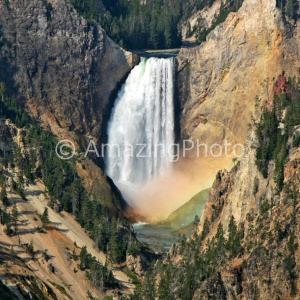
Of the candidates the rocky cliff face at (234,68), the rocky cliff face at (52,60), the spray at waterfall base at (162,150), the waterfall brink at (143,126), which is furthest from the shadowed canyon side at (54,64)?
the rocky cliff face at (234,68)

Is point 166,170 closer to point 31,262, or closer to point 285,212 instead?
point 31,262

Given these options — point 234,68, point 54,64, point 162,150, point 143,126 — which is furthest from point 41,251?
point 234,68

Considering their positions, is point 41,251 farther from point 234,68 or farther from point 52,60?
point 234,68

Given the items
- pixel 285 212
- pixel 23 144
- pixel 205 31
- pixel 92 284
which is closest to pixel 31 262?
pixel 92 284

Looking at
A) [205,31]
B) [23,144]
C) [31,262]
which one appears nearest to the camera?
[31,262]

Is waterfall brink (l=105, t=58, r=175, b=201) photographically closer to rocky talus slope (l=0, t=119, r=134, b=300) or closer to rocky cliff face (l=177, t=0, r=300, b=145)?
rocky cliff face (l=177, t=0, r=300, b=145)

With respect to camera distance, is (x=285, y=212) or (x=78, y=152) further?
(x=78, y=152)

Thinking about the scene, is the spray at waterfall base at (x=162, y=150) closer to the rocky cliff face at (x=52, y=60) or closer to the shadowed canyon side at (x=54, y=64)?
the shadowed canyon side at (x=54, y=64)
